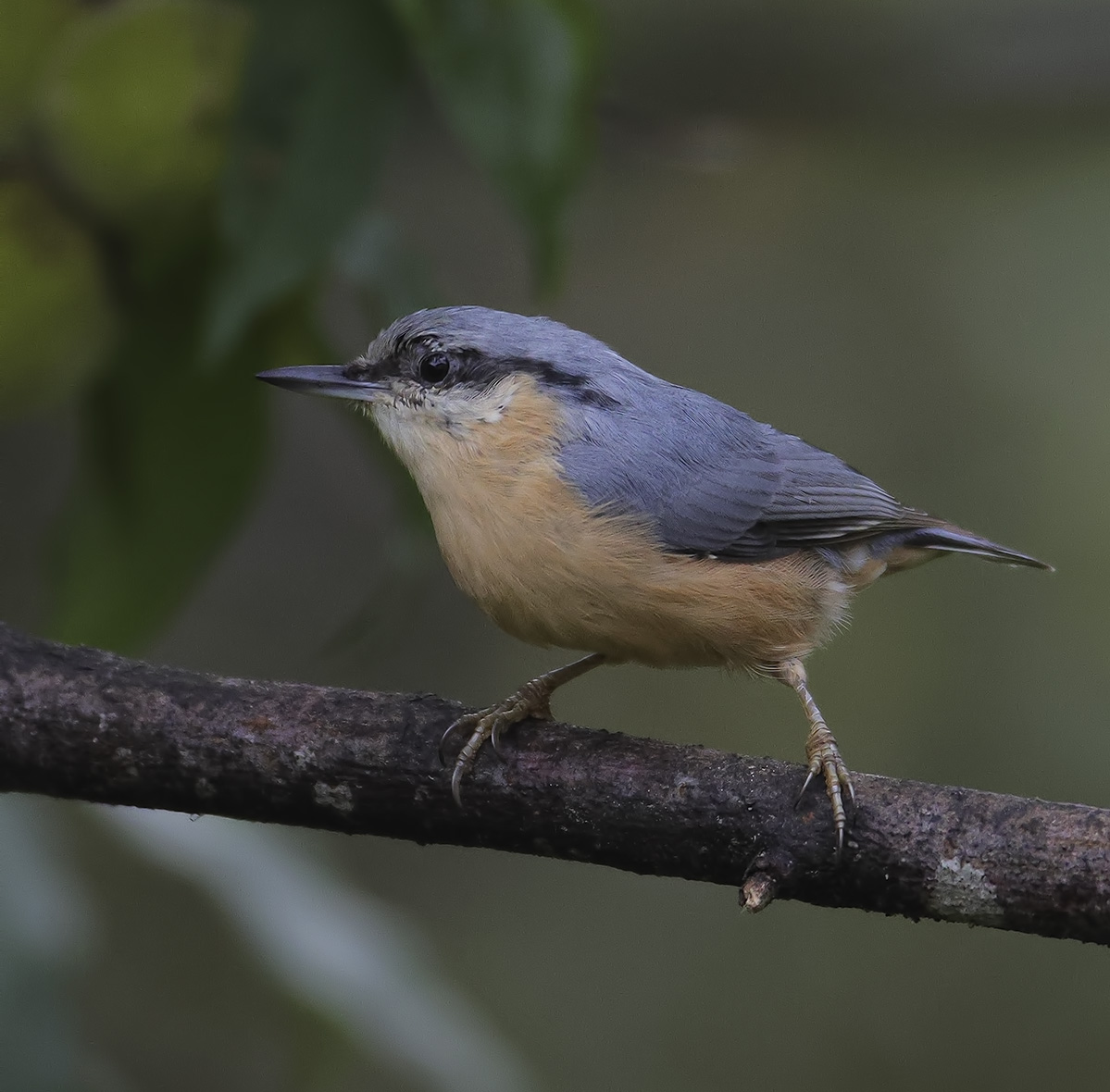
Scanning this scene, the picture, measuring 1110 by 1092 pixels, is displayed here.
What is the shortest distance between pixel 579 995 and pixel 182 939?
84.5 inches

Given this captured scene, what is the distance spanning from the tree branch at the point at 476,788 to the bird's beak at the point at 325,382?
21.2 inches

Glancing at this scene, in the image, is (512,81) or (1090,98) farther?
(1090,98)

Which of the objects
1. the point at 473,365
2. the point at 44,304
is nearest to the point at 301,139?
the point at 44,304

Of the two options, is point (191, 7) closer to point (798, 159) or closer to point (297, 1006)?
point (297, 1006)

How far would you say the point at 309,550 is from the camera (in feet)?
18.7

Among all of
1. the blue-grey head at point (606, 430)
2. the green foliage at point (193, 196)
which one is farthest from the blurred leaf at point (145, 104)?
the blue-grey head at point (606, 430)

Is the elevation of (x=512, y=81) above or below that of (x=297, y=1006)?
above

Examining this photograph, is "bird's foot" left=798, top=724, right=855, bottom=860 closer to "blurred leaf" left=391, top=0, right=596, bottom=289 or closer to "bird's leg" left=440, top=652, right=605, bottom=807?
"bird's leg" left=440, top=652, right=605, bottom=807

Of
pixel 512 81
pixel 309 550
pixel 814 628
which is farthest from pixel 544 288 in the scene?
pixel 309 550

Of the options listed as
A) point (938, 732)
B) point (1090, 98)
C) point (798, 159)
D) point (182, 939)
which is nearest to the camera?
point (1090, 98)

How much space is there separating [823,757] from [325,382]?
1151mm

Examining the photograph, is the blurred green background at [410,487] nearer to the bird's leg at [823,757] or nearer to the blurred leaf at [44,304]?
the blurred leaf at [44,304]

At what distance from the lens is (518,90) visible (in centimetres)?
226

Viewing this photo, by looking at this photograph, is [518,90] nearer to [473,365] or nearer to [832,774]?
[473,365]
